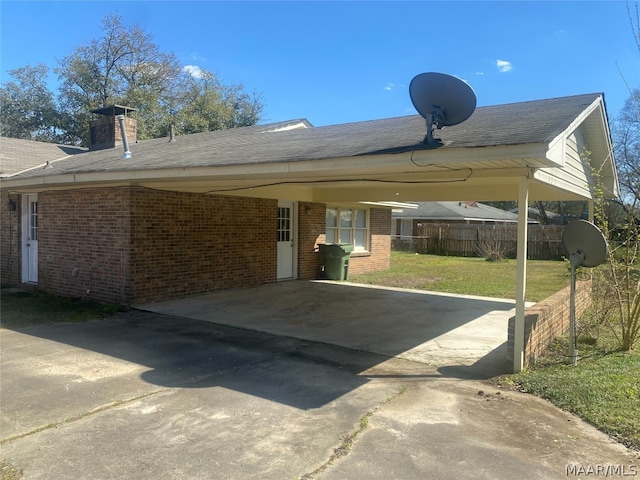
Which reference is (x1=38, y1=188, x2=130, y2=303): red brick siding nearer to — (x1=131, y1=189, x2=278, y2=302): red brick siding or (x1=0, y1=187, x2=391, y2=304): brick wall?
(x1=0, y1=187, x2=391, y2=304): brick wall

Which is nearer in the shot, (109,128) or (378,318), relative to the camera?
(378,318)

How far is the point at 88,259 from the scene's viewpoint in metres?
9.84

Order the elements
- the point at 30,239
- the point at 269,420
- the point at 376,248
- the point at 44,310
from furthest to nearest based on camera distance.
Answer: the point at 376,248
the point at 30,239
the point at 44,310
the point at 269,420

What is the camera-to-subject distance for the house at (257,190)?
5.50m

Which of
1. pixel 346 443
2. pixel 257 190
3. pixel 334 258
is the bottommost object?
pixel 346 443

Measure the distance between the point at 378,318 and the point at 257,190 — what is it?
4319mm

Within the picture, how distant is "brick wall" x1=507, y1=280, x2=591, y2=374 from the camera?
5516mm

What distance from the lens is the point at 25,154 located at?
1384cm

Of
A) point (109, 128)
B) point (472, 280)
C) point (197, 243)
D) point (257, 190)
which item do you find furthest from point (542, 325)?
point (109, 128)

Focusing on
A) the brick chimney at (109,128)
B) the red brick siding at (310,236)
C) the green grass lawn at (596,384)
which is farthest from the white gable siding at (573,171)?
the brick chimney at (109,128)

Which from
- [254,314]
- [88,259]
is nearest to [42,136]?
[88,259]

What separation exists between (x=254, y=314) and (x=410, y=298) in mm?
4084

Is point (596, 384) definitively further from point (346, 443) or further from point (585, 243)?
point (346, 443)

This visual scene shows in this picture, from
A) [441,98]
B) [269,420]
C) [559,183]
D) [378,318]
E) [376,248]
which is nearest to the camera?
[269,420]
